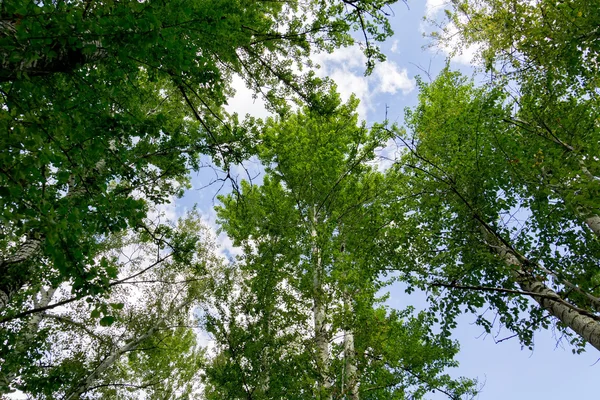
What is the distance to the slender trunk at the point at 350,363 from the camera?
4930 mm

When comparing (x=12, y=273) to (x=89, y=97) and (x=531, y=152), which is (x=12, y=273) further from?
(x=531, y=152)

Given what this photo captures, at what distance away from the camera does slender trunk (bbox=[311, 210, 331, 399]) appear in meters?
4.80

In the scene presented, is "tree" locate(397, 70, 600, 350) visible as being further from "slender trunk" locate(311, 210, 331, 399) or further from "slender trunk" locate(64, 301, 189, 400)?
"slender trunk" locate(64, 301, 189, 400)

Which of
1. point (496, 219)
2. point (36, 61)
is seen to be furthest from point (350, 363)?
point (36, 61)

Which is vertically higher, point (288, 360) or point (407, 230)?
point (407, 230)

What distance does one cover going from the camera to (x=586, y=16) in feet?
12.9

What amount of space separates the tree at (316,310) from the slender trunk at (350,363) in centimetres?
2

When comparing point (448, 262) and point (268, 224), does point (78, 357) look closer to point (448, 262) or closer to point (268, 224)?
point (268, 224)

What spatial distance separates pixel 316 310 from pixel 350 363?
1069 millimetres

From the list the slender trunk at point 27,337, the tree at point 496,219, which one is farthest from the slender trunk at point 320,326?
the slender trunk at point 27,337

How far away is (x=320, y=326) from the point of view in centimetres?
560

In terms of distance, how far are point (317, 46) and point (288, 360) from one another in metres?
5.70

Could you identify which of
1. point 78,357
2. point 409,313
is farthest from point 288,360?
point 78,357

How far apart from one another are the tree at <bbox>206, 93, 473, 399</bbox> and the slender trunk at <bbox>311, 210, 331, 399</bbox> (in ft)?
0.06
